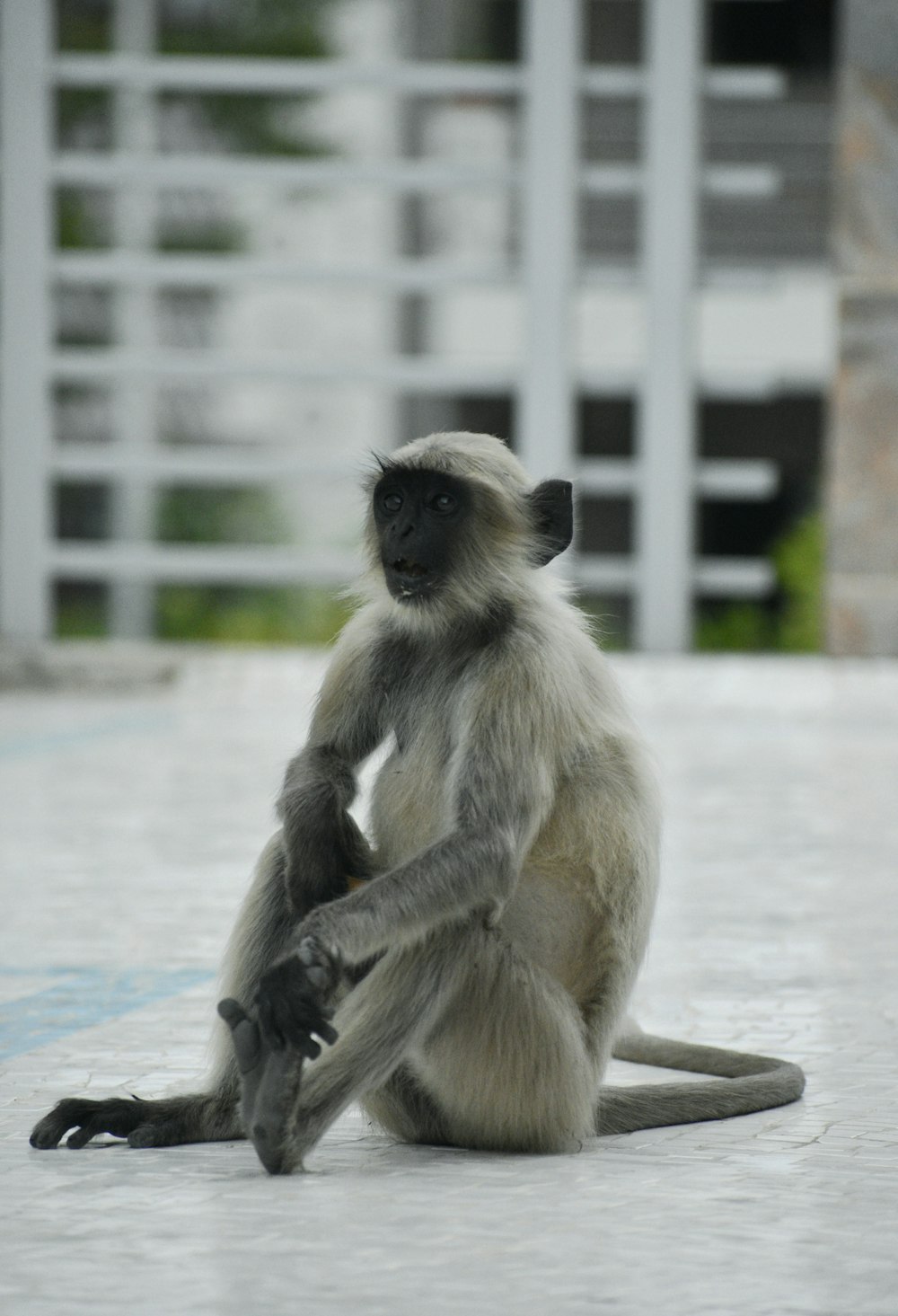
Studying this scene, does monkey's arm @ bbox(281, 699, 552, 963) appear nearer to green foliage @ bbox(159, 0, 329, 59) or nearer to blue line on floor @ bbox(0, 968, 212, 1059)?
blue line on floor @ bbox(0, 968, 212, 1059)

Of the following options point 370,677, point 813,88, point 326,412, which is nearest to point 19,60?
point 326,412

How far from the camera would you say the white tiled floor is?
→ 292 centimetres

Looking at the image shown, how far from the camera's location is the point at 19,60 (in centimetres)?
1266

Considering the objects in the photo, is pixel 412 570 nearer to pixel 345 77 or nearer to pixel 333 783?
pixel 333 783

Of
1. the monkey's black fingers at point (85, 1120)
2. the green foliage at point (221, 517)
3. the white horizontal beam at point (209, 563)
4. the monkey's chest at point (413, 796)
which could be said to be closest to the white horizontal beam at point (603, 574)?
the white horizontal beam at point (209, 563)

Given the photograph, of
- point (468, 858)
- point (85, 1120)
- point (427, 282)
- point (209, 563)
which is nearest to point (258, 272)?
point (427, 282)

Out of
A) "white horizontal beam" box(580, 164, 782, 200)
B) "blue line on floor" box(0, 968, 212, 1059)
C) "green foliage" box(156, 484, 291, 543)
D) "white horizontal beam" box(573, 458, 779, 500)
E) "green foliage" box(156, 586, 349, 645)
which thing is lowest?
"green foliage" box(156, 586, 349, 645)

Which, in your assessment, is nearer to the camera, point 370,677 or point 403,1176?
point 403,1176

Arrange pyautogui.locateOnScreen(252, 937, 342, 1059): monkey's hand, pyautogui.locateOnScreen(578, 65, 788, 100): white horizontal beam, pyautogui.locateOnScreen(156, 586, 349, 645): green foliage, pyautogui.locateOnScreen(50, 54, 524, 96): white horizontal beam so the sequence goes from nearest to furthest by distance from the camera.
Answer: pyautogui.locateOnScreen(252, 937, 342, 1059): monkey's hand
pyautogui.locateOnScreen(578, 65, 788, 100): white horizontal beam
pyautogui.locateOnScreen(50, 54, 524, 96): white horizontal beam
pyautogui.locateOnScreen(156, 586, 349, 645): green foliage

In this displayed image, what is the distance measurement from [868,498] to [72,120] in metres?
5.22

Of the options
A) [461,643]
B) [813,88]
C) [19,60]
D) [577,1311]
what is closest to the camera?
[577,1311]

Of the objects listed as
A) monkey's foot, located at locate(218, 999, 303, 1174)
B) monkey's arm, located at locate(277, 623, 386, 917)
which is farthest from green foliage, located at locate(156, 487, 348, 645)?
monkey's foot, located at locate(218, 999, 303, 1174)

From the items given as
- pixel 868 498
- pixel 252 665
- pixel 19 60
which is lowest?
pixel 252 665

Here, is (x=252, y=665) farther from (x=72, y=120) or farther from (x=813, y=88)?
(x=813, y=88)
